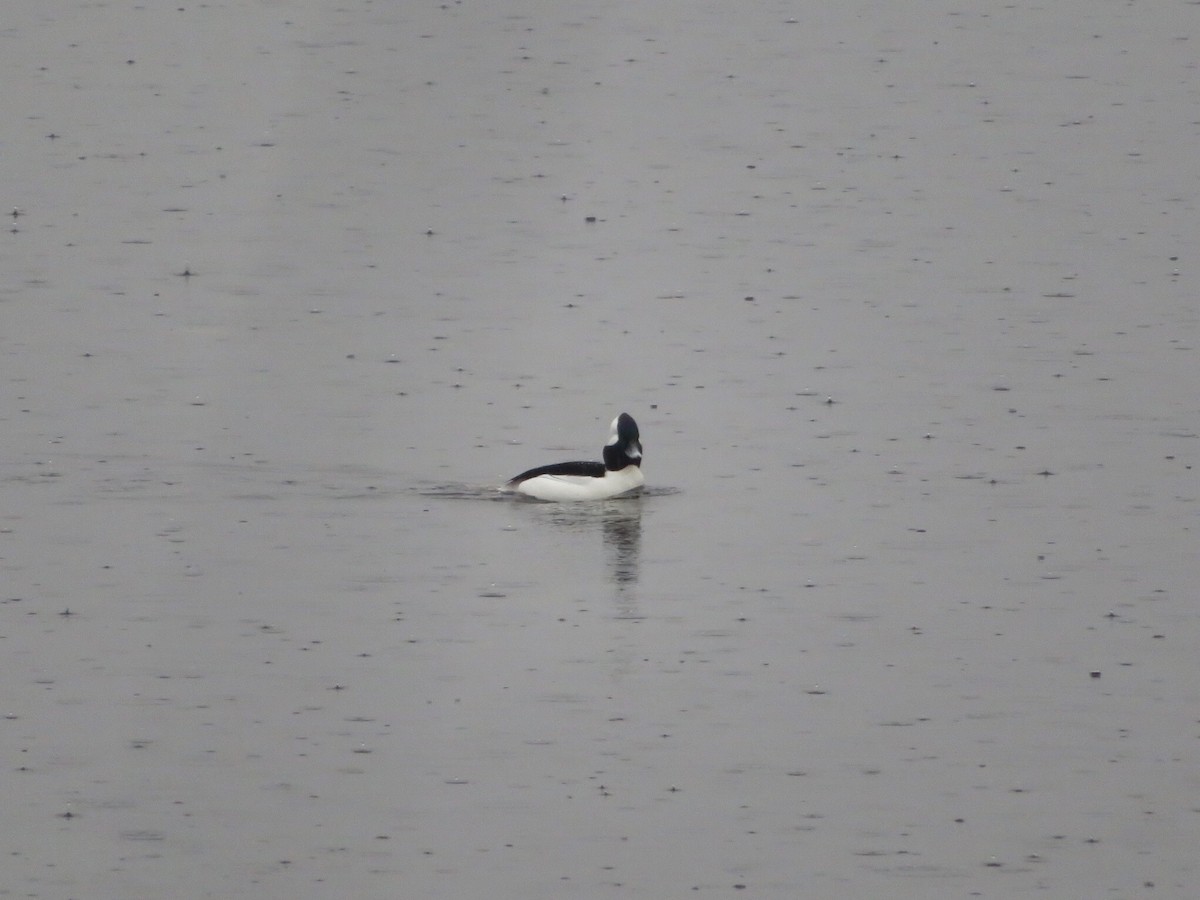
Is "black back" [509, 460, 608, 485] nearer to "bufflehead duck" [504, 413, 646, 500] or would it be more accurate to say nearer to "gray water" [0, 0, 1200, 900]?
"bufflehead duck" [504, 413, 646, 500]

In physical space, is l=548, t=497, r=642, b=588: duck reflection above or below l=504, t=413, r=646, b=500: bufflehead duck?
below

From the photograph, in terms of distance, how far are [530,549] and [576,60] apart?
72.6 feet

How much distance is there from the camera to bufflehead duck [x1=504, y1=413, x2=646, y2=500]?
22.5m

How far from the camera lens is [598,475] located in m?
23.0

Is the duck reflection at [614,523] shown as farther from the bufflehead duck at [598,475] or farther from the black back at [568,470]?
the black back at [568,470]

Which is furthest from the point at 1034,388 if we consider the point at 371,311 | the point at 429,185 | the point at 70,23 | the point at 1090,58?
the point at 70,23

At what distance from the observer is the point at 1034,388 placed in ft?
83.9

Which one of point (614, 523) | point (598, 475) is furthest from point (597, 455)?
point (614, 523)

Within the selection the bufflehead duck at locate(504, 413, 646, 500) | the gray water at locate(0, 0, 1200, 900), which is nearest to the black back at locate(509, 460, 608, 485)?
the bufflehead duck at locate(504, 413, 646, 500)

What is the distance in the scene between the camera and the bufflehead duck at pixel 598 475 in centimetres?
2247

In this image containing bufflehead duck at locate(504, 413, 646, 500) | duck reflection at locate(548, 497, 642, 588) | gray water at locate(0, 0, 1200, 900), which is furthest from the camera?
bufflehead duck at locate(504, 413, 646, 500)

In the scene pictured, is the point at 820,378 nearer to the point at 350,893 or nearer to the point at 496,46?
the point at 350,893

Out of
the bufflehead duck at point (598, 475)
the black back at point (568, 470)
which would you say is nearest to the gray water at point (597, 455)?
the bufflehead duck at point (598, 475)

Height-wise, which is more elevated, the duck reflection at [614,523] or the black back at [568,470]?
the black back at [568,470]
